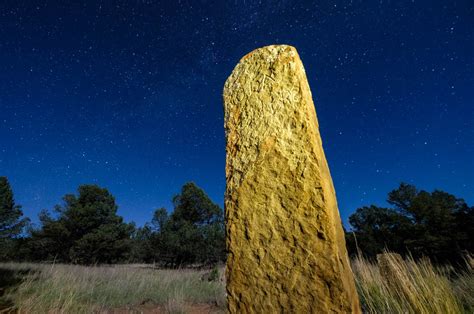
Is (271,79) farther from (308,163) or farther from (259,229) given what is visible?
(259,229)

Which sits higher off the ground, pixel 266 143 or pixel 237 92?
pixel 237 92

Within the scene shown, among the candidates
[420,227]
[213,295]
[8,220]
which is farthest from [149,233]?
[420,227]

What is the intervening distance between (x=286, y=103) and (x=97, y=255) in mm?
19617

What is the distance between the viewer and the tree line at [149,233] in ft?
50.4

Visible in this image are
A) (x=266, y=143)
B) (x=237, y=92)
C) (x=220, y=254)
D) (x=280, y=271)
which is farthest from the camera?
(x=220, y=254)

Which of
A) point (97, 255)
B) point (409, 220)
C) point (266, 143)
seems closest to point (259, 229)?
point (266, 143)

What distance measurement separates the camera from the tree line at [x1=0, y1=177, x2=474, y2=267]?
15.4 meters

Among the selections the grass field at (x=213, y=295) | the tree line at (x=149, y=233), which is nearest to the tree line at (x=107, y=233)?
the tree line at (x=149, y=233)

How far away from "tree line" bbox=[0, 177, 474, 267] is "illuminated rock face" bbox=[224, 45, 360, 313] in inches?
573

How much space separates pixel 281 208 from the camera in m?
1.57

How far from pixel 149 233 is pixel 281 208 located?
741 inches

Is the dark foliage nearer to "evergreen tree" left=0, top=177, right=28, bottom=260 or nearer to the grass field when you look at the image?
the grass field

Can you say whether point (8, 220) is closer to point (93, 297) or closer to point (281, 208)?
point (93, 297)

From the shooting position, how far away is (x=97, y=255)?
656 inches
